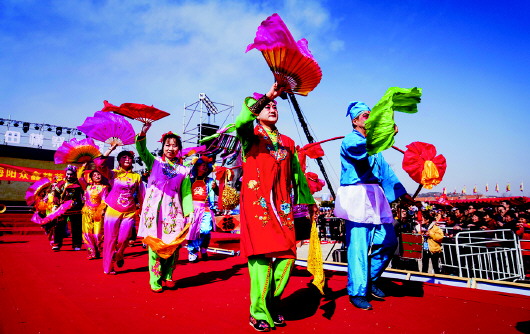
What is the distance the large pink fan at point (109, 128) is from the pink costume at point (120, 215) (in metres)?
0.88

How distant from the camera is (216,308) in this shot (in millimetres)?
3020

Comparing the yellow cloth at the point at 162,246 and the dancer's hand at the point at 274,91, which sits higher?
the dancer's hand at the point at 274,91

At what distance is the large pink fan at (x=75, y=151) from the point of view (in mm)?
6488

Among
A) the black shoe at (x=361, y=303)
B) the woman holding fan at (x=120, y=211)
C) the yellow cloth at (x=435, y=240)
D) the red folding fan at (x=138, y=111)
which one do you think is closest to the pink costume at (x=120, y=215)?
the woman holding fan at (x=120, y=211)

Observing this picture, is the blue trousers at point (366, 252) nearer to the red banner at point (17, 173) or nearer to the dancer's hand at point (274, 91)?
the dancer's hand at point (274, 91)

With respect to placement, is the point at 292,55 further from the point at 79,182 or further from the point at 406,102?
the point at 79,182

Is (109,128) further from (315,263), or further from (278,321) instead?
(278,321)

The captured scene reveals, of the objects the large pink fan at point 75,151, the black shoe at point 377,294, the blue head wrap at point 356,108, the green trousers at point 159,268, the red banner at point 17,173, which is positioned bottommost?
the black shoe at point 377,294

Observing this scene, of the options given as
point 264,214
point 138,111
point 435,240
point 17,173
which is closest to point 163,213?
point 138,111

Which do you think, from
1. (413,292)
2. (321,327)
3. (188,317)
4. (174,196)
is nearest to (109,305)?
(188,317)

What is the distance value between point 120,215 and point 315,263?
3.39 metres

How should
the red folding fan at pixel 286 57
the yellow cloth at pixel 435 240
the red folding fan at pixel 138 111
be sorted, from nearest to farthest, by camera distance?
the red folding fan at pixel 286 57 → the red folding fan at pixel 138 111 → the yellow cloth at pixel 435 240

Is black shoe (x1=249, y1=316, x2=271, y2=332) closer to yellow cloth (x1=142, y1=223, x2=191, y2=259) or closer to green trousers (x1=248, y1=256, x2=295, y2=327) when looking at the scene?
green trousers (x1=248, y1=256, x2=295, y2=327)

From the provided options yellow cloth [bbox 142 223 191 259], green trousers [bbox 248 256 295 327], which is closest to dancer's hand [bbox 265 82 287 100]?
green trousers [bbox 248 256 295 327]
